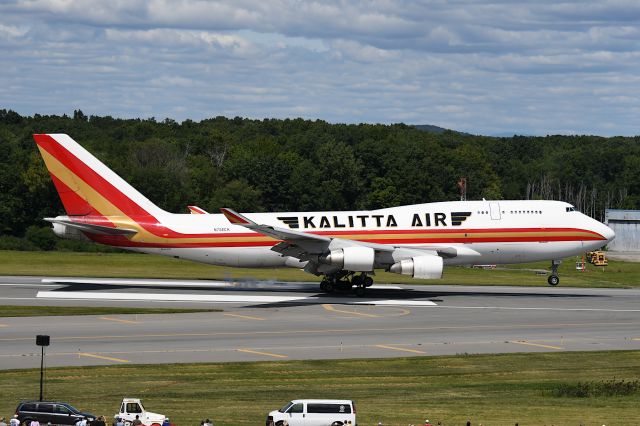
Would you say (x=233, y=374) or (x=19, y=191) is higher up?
Answer: (x=19, y=191)

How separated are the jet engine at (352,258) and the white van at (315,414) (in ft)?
94.8

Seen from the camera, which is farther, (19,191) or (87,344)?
(19,191)

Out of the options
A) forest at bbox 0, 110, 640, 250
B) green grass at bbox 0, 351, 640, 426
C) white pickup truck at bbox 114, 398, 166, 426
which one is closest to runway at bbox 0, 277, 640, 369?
A: green grass at bbox 0, 351, 640, 426

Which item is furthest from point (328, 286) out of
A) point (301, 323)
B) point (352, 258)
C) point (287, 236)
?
point (301, 323)

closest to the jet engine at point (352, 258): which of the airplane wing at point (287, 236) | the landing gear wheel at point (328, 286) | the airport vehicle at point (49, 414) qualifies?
the airplane wing at point (287, 236)

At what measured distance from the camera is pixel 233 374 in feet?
121

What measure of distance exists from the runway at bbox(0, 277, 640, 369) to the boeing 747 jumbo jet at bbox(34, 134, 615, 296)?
101 inches

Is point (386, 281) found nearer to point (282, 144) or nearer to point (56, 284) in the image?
point (56, 284)

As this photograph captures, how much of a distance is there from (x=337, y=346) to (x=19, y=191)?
77.5m

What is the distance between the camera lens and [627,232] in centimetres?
13112

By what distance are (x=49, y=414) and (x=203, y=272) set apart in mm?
48391

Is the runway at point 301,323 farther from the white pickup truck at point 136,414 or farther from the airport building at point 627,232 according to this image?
the airport building at point 627,232

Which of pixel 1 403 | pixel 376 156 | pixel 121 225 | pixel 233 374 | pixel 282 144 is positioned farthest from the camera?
pixel 282 144

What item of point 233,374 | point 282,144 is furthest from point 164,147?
point 233,374
